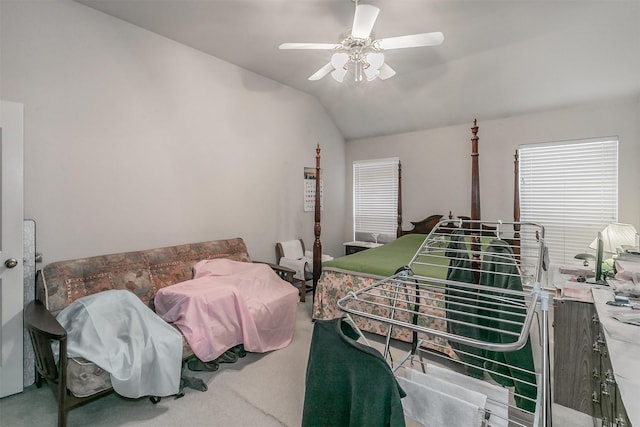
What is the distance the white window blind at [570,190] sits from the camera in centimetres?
353

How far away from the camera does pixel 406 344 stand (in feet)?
9.71

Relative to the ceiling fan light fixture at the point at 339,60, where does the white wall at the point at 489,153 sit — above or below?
below

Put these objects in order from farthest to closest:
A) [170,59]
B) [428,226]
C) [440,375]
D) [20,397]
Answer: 1. [428,226]
2. [170,59]
3. [20,397]
4. [440,375]

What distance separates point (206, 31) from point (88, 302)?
2.54 meters

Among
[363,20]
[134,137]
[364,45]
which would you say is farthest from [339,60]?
[134,137]

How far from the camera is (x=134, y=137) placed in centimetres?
294

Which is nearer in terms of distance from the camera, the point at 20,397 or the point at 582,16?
the point at 20,397

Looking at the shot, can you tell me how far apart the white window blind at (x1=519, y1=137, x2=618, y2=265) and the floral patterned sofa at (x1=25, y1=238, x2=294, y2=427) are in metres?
3.20

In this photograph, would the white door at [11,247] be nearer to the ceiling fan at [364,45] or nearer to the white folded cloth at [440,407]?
the ceiling fan at [364,45]

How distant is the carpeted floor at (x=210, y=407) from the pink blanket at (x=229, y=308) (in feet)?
0.85

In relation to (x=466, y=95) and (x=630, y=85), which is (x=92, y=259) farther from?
(x=630, y=85)

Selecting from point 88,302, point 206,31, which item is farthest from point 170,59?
point 88,302

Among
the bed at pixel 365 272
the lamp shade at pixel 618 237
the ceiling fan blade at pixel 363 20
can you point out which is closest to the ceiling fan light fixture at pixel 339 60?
the ceiling fan blade at pixel 363 20

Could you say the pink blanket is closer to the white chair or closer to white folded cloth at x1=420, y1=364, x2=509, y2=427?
the white chair
